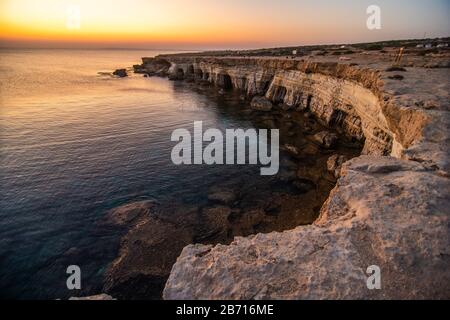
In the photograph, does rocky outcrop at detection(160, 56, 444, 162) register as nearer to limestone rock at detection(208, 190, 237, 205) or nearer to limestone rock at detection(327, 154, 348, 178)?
limestone rock at detection(327, 154, 348, 178)

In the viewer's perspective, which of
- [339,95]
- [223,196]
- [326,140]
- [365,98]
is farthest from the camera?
[339,95]

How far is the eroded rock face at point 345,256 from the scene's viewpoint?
531 cm

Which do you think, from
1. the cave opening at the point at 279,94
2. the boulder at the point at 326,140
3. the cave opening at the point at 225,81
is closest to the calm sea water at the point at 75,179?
the boulder at the point at 326,140

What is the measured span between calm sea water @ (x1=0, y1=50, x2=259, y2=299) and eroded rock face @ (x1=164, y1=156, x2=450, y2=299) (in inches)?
268

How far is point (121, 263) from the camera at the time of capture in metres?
11.0

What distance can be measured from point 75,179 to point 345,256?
1833 cm

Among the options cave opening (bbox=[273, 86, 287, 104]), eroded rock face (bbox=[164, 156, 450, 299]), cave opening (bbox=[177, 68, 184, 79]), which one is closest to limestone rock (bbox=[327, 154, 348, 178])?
eroded rock face (bbox=[164, 156, 450, 299])

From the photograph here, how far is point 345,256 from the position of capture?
5.99 metres

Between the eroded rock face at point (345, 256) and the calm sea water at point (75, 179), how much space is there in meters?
6.82

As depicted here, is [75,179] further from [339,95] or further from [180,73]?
[180,73]

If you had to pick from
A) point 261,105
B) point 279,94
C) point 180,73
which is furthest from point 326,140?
point 180,73

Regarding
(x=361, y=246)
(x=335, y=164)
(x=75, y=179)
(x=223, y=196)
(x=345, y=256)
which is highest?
(x=361, y=246)
